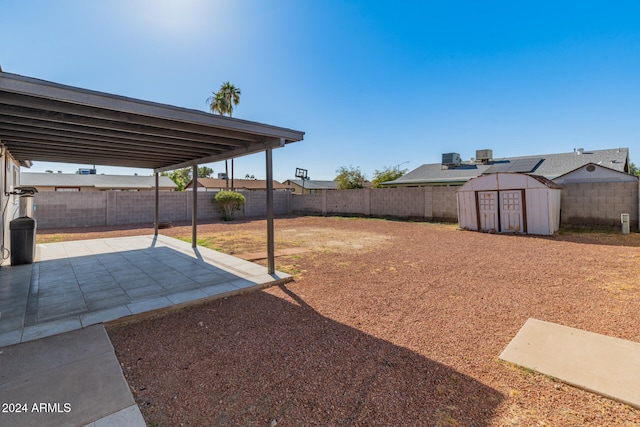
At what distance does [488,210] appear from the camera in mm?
9930

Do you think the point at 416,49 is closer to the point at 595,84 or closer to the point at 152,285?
the point at 595,84

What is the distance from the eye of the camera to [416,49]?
10.1 meters

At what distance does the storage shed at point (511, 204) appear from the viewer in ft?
28.7

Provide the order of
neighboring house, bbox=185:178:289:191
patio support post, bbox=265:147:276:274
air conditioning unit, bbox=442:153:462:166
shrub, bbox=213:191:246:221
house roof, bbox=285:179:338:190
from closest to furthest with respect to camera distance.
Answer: patio support post, bbox=265:147:276:274, shrub, bbox=213:191:246:221, air conditioning unit, bbox=442:153:462:166, neighboring house, bbox=185:178:289:191, house roof, bbox=285:179:338:190

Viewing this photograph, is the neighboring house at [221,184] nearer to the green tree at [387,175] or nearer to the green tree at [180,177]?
the green tree at [180,177]

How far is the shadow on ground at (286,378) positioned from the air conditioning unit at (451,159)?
72.6 feet

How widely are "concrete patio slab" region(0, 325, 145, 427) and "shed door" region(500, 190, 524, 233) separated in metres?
10.8

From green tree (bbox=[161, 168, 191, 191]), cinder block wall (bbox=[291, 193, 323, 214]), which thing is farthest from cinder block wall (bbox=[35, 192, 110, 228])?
green tree (bbox=[161, 168, 191, 191])

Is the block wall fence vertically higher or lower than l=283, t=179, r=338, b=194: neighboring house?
lower

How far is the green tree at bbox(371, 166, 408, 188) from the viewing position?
3091 cm

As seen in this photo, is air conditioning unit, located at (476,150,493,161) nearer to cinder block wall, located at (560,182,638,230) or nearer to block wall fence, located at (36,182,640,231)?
block wall fence, located at (36,182,640,231)

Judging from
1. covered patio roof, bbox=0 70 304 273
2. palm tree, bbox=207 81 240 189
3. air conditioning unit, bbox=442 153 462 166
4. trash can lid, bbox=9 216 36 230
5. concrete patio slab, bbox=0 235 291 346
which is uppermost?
palm tree, bbox=207 81 240 189

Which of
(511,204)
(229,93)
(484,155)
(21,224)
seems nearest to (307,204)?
(511,204)

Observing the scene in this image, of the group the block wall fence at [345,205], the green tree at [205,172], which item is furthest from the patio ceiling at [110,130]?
the green tree at [205,172]
